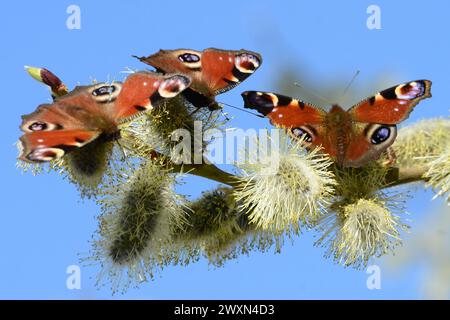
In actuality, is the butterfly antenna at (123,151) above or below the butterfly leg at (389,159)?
above

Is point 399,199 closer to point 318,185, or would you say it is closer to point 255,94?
point 318,185

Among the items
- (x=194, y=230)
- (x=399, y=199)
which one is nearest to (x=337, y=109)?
(x=399, y=199)

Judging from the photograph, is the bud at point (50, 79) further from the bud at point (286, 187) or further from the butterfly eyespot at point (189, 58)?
the bud at point (286, 187)

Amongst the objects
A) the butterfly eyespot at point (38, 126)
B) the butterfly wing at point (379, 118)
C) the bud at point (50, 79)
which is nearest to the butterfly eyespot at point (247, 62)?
the butterfly wing at point (379, 118)

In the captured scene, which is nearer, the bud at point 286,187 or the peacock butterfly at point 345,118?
the bud at point 286,187

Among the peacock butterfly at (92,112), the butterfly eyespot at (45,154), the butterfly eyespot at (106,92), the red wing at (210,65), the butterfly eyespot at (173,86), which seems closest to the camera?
the butterfly eyespot at (45,154)

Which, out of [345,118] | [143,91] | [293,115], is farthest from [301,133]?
[143,91]
